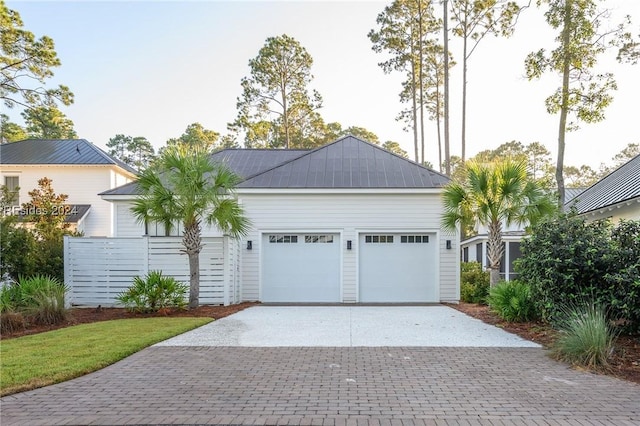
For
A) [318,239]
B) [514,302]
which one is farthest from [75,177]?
[514,302]

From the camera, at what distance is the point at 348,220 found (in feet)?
42.0

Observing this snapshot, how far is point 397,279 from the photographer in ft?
42.0

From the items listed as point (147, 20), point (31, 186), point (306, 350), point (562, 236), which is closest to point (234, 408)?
point (306, 350)

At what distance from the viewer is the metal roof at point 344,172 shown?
1288cm

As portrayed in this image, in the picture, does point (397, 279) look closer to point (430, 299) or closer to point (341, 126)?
point (430, 299)

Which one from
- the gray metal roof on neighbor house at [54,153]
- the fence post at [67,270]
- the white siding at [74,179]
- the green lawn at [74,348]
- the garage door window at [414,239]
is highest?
the gray metal roof on neighbor house at [54,153]

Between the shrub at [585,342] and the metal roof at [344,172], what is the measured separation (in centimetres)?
698

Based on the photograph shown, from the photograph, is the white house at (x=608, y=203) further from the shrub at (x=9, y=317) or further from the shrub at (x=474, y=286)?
the shrub at (x=9, y=317)

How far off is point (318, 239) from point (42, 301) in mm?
7277

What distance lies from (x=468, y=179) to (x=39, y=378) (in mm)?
9463

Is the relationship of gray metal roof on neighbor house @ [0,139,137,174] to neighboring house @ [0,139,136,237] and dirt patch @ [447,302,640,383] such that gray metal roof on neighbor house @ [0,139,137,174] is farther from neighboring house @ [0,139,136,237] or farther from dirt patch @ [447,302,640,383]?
dirt patch @ [447,302,640,383]

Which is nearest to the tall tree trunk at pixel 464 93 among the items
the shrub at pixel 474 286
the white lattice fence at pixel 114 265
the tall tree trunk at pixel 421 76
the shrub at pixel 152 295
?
the tall tree trunk at pixel 421 76

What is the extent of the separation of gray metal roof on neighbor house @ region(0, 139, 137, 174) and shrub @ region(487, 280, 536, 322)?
63.0 feet

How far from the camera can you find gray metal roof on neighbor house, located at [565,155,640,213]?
11.7 meters
